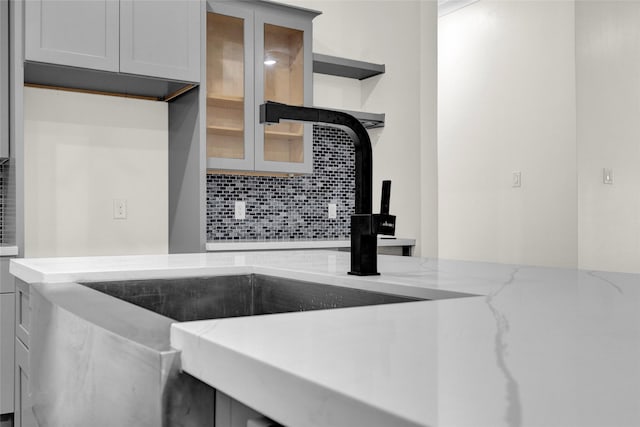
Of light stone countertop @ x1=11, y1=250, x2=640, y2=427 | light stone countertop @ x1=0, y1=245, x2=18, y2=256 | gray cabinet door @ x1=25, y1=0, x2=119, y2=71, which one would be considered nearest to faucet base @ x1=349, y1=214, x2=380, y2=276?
light stone countertop @ x1=11, y1=250, x2=640, y2=427

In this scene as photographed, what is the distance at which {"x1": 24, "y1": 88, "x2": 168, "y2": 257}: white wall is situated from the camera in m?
3.02

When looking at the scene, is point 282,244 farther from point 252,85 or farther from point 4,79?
point 4,79

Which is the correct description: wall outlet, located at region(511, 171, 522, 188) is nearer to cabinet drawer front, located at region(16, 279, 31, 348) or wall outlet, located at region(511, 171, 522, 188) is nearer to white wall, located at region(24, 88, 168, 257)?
white wall, located at region(24, 88, 168, 257)

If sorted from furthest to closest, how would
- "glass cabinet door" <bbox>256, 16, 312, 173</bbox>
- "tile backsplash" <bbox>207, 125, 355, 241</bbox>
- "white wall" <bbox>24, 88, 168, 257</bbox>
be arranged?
"tile backsplash" <bbox>207, 125, 355, 241</bbox> → "glass cabinet door" <bbox>256, 16, 312, 173</bbox> → "white wall" <bbox>24, 88, 168, 257</bbox>

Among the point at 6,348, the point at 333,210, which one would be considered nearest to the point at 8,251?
the point at 6,348

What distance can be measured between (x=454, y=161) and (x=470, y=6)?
1.17 metres

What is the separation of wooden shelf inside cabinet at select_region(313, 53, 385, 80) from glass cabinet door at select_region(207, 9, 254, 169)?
482 mm

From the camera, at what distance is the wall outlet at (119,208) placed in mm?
3240

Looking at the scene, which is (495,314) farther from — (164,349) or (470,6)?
(470,6)

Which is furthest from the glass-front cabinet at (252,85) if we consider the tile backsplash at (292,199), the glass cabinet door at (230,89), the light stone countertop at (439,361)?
the light stone countertop at (439,361)

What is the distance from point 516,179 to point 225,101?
6.44 ft

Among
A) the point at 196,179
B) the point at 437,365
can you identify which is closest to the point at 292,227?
the point at 196,179

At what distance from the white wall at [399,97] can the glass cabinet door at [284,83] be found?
51 cm

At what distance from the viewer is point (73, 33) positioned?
Answer: 275 centimetres
